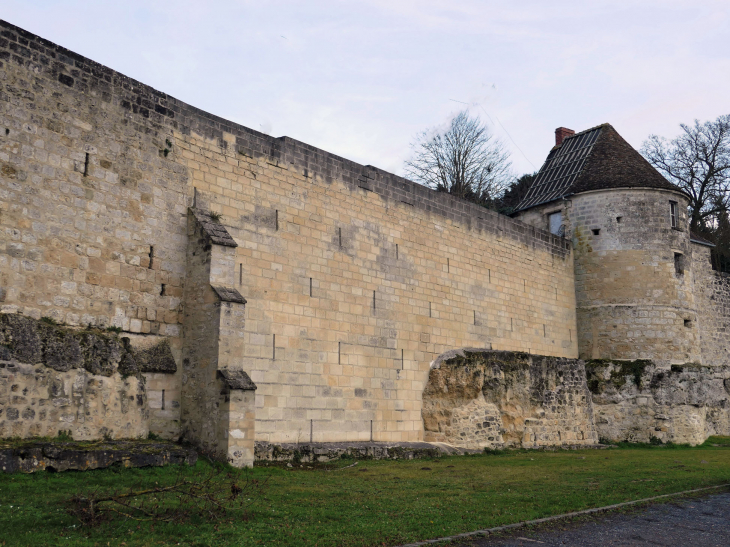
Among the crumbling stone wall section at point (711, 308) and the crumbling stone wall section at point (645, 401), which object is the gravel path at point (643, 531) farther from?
the crumbling stone wall section at point (711, 308)

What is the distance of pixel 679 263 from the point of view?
2116 centimetres

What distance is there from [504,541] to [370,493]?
8.43 feet

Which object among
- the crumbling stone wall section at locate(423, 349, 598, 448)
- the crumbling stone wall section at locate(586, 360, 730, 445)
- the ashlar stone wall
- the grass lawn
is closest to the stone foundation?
the grass lawn

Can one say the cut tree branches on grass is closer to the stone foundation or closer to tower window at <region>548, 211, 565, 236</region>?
the stone foundation

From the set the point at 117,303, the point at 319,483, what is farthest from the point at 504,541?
the point at 117,303

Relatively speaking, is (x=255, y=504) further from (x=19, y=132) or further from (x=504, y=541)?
(x=19, y=132)

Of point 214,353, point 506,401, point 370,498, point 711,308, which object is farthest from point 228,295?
point 711,308

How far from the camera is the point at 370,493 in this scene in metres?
8.64

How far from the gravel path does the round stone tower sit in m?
12.5

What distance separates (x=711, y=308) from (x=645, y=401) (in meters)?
8.26

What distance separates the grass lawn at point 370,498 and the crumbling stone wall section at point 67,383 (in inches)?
36.8

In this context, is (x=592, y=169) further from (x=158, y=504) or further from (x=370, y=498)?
(x=158, y=504)

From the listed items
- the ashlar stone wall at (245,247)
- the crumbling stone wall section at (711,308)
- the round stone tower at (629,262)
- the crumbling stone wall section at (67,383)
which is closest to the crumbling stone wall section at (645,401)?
the round stone tower at (629,262)

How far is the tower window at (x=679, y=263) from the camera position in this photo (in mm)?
21031
